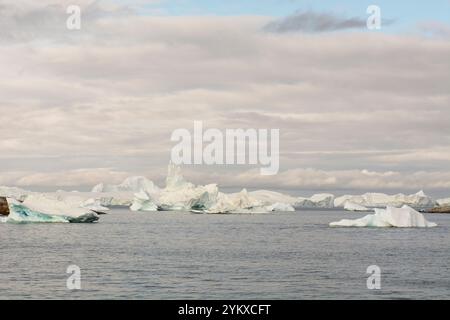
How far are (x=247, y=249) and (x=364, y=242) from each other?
51.9 feet

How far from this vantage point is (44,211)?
283ft

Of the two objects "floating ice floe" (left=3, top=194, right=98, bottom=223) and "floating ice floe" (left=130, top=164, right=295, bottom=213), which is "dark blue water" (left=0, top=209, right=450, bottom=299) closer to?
"floating ice floe" (left=3, top=194, right=98, bottom=223)

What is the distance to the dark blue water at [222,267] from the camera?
33.0 metres

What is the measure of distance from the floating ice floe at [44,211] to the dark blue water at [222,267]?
13.2 m

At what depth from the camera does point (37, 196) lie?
83.5 m

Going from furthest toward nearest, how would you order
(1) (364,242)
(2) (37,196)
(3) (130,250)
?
(2) (37,196) → (1) (364,242) → (3) (130,250)

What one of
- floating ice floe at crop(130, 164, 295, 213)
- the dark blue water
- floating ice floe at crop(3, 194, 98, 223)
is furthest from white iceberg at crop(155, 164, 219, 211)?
the dark blue water

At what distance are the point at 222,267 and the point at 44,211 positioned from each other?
163ft

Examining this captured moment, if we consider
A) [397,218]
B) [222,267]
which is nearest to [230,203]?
[397,218]

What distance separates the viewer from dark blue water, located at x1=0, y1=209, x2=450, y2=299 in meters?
33.0

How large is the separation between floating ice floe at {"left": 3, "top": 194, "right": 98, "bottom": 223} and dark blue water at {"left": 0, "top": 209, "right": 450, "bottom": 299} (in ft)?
43.2

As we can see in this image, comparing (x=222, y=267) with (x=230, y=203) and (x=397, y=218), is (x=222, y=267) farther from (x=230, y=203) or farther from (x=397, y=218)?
(x=230, y=203)
